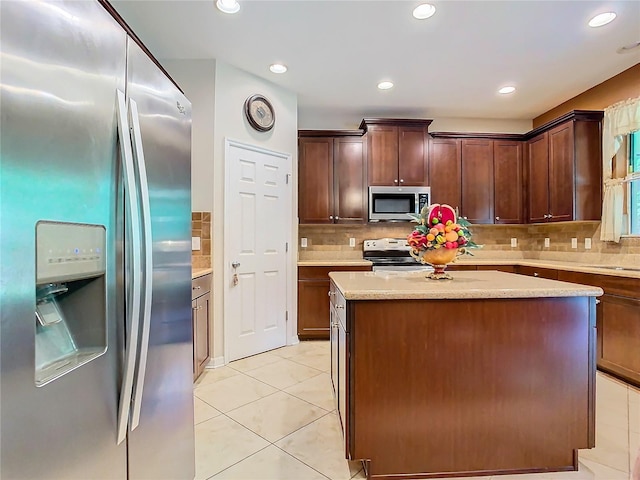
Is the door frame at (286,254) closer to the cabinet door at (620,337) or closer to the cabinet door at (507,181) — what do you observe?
the cabinet door at (507,181)

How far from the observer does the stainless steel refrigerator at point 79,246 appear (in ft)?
1.95

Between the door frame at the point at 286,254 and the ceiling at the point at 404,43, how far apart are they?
75 cm

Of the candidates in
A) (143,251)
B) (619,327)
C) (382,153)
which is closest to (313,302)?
(382,153)

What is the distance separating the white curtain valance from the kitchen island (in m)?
2.36

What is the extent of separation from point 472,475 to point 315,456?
79 centimetres

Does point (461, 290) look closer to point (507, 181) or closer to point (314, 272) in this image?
point (314, 272)

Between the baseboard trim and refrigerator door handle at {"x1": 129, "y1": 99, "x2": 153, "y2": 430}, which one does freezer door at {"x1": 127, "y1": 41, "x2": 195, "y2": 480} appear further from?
the baseboard trim

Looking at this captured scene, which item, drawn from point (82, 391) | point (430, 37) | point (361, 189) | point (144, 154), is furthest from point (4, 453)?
point (361, 189)

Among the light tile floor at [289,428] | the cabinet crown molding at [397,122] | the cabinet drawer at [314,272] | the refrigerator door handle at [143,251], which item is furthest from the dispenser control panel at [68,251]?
the cabinet crown molding at [397,122]

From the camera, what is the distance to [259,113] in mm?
3420

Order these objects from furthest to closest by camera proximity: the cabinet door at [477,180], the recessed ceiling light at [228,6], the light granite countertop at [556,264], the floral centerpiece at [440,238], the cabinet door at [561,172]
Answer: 1. the cabinet door at [477,180]
2. the cabinet door at [561,172]
3. the light granite countertop at [556,264]
4. the recessed ceiling light at [228,6]
5. the floral centerpiece at [440,238]

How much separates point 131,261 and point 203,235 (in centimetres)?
230

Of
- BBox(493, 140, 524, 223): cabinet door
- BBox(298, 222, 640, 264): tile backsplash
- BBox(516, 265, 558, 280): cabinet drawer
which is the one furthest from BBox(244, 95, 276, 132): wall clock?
BBox(516, 265, 558, 280): cabinet drawer

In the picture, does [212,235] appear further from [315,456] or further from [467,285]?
[467,285]
